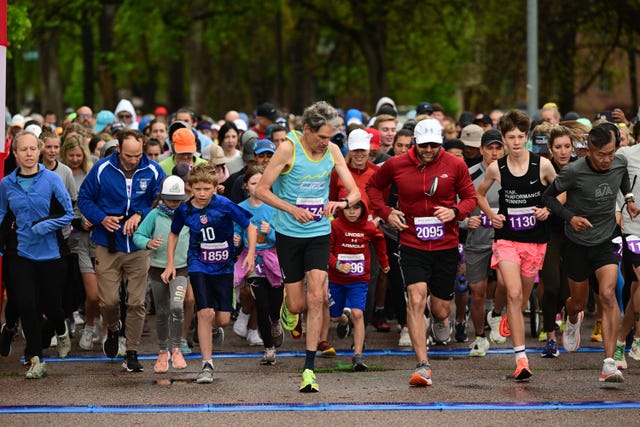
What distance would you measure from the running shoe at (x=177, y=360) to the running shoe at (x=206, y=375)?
0.36 metres

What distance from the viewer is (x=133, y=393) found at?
10.4 metres

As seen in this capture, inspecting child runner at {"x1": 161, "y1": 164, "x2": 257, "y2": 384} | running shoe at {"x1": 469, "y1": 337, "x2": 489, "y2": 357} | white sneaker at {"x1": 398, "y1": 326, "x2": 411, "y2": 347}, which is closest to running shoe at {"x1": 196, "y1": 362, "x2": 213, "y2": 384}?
child runner at {"x1": 161, "y1": 164, "x2": 257, "y2": 384}

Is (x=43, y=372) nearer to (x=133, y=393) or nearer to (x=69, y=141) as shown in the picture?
(x=133, y=393)

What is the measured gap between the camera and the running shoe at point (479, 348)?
487 inches

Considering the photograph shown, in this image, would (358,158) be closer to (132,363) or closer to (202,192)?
(202,192)

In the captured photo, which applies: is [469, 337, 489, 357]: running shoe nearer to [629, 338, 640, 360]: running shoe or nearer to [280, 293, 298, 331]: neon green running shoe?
[629, 338, 640, 360]: running shoe

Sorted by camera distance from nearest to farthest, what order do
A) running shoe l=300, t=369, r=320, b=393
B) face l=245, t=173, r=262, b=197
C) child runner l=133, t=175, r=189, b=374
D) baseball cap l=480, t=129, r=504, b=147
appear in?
1. running shoe l=300, t=369, r=320, b=393
2. child runner l=133, t=175, r=189, b=374
3. baseball cap l=480, t=129, r=504, b=147
4. face l=245, t=173, r=262, b=197

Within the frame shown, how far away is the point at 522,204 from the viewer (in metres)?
11.4

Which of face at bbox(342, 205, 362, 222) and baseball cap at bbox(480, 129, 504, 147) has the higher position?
baseball cap at bbox(480, 129, 504, 147)

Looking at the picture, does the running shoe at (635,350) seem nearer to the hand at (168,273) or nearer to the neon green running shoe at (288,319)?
the neon green running shoe at (288,319)

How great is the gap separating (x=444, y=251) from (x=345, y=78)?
109ft

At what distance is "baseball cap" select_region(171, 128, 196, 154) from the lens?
1373cm

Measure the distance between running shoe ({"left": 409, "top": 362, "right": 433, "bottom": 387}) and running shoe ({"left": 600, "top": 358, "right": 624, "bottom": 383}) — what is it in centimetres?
131

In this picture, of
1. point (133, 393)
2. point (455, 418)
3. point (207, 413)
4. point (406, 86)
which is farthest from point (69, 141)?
point (406, 86)
